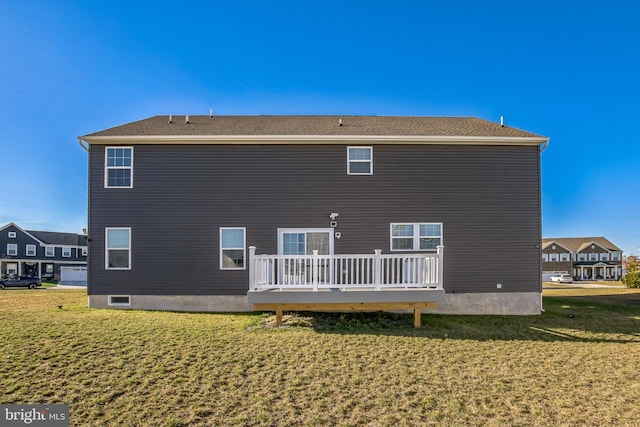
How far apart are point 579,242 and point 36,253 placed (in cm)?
8026

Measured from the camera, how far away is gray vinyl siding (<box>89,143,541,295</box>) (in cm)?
1072

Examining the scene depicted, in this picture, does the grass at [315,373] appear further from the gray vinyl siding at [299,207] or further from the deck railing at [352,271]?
the gray vinyl siding at [299,207]

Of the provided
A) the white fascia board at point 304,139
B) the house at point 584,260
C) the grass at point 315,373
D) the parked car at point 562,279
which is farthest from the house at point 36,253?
the house at point 584,260

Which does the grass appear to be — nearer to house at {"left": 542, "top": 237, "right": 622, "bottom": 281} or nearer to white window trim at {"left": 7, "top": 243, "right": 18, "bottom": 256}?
white window trim at {"left": 7, "top": 243, "right": 18, "bottom": 256}

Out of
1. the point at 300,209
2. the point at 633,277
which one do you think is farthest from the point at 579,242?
the point at 300,209

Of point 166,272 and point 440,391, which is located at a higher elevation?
point 166,272

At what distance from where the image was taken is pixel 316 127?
39.2 feet

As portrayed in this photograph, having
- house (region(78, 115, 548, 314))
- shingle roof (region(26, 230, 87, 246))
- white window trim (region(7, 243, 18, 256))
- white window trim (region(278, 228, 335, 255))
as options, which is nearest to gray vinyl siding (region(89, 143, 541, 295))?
house (region(78, 115, 548, 314))

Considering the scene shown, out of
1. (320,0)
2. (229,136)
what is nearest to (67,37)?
(229,136)

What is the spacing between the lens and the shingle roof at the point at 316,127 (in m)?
11.1

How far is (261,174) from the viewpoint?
35.7ft

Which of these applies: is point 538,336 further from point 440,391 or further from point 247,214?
point 247,214

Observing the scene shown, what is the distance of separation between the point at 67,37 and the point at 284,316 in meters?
11.4

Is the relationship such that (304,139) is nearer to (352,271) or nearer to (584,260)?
(352,271)
